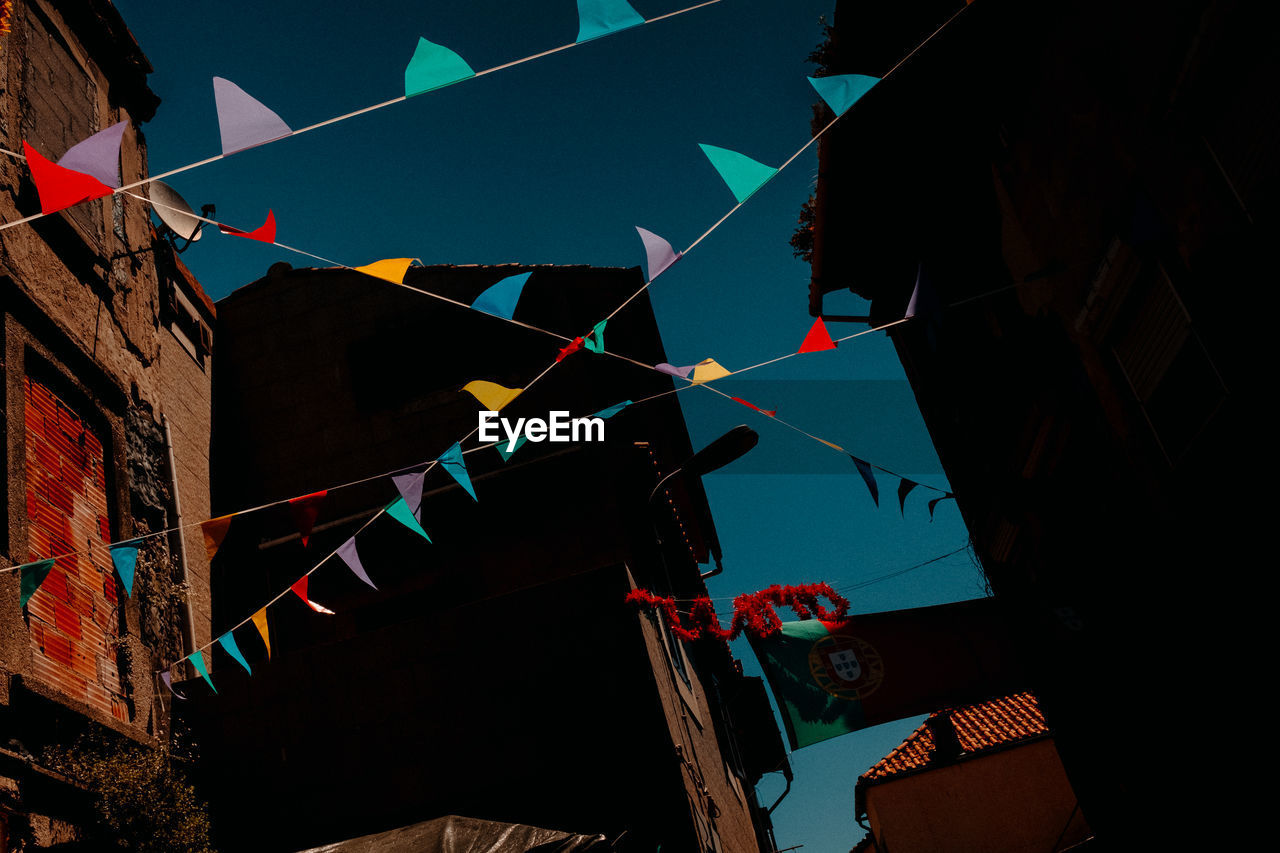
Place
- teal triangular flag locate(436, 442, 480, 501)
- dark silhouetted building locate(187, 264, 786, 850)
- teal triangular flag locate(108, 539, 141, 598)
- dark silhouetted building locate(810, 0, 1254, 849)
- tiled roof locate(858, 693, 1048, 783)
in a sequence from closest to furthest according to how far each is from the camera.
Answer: dark silhouetted building locate(810, 0, 1254, 849) < teal triangular flag locate(108, 539, 141, 598) < teal triangular flag locate(436, 442, 480, 501) < dark silhouetted building locate(187, 264, 786, 850) < tiled roof locate(858, 693, 1048, 783)

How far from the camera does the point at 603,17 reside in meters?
4.87

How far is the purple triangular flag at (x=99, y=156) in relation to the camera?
455cm

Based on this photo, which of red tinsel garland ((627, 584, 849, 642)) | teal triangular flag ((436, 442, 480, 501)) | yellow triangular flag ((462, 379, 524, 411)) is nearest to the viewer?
teal triangular flag ((436, 442, 480, 501))

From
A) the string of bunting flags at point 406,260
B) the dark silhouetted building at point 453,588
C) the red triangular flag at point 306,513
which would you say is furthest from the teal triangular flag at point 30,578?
the dark silhouetted building at point 453,588

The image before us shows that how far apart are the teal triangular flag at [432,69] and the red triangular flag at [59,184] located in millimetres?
1630

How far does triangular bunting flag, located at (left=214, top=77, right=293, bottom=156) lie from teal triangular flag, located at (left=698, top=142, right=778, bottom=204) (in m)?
2.47

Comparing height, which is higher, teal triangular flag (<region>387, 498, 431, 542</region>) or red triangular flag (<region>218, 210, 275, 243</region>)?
red triangular flag (<region>218, 210, 275, 243</region>)

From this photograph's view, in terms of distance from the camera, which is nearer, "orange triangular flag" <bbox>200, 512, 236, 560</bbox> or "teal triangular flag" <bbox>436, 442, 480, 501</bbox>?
"orange triangular flag" <bbox>200, 512, 236, 560</bbox>

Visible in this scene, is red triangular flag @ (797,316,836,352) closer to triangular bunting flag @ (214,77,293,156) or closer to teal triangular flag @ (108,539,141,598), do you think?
triangular bunting flag @ (214,77,293,156)

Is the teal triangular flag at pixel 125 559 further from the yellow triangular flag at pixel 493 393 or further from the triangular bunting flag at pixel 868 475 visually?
the triangular bunting flag at pixel 868 475

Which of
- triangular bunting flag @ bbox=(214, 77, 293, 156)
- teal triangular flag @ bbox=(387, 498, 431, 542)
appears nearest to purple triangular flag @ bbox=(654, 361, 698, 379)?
teal triangular flag @ bbox=(387, 498, 431, 542)

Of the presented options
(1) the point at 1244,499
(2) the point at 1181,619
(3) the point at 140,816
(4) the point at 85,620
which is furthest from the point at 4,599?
(2) the point at 1181,619

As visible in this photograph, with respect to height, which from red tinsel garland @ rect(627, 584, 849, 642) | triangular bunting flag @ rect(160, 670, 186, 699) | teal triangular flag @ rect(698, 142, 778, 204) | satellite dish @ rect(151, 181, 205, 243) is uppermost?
satellite dish @ rect(151, 181, 205, 243)

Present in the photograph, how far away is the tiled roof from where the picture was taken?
17.4 m
